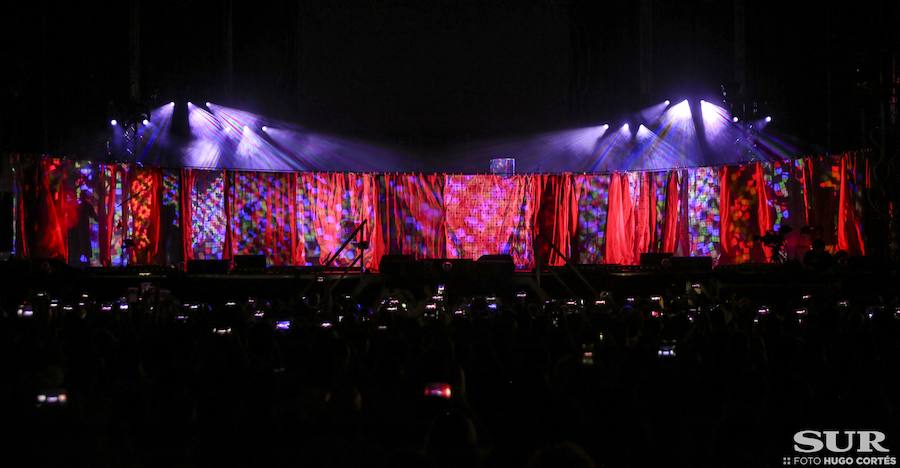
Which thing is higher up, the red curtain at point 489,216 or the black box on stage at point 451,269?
the red curtain at point 489,216

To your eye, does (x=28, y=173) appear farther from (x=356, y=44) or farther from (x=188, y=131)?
(x=356, y=44)

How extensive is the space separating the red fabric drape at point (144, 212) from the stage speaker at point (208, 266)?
10.1 feet

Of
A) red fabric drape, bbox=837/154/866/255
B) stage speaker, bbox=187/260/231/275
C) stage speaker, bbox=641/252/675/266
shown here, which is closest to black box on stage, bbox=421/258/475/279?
stage speaker, bbox=187/260/231/275

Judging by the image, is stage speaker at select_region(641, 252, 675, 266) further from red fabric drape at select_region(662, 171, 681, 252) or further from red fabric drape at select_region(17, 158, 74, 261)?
red fabric drape at select_region(17, 158, 74, 261)

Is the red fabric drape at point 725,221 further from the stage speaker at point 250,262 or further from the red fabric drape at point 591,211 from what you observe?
the stage speaker at point 250,262

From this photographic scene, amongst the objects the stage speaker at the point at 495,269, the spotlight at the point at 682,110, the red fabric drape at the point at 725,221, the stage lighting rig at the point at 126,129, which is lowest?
the stage speaker at the point at 495,269

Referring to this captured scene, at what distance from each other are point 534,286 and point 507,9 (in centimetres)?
861

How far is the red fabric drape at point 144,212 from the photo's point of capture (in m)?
16.4

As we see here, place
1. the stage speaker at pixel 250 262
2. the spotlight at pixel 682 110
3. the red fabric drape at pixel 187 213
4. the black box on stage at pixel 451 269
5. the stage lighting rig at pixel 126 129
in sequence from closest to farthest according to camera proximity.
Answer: the black box on stage at pixel 451 269 < the stage speaker at pixel 250 262 < the stage lighting rig at pixel 126 129 < the red fabric drape at pixel 187 213 < the spotlight at pixel 682 110

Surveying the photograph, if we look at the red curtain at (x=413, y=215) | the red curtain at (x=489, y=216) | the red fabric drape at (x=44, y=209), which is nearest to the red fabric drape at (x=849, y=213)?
the red curtain at (x=489, y=216)

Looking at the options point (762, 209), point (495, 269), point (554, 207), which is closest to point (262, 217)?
point (554, 207)

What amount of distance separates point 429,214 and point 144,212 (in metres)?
6.17

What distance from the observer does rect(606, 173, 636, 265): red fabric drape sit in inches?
706

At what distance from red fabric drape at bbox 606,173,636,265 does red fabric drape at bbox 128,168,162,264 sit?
10.0 m
